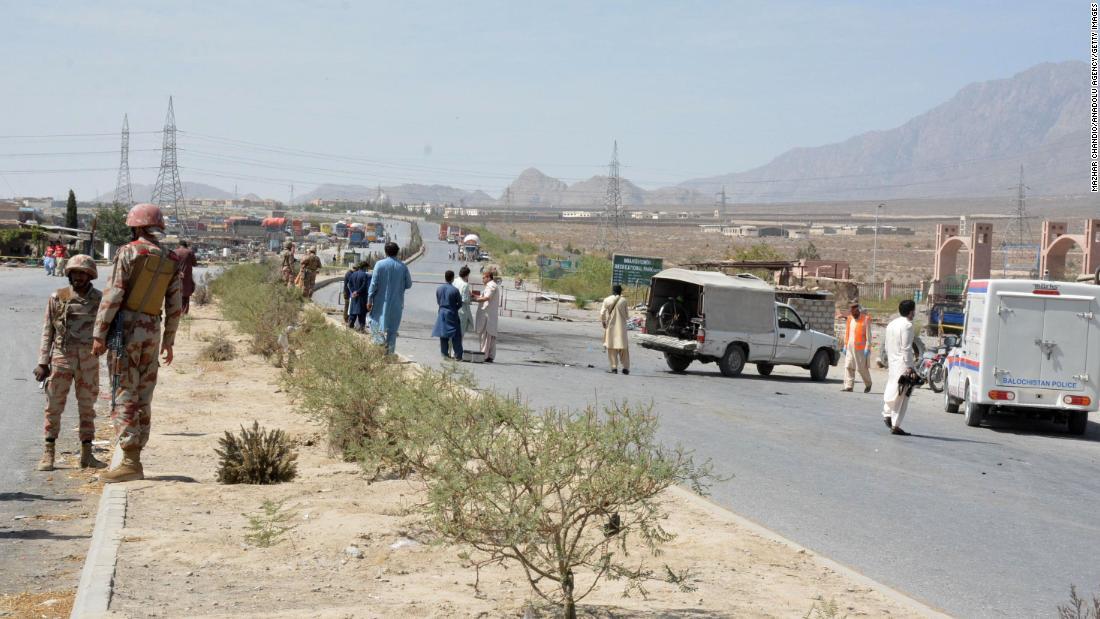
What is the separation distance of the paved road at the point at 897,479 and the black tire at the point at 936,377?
1.88 feet

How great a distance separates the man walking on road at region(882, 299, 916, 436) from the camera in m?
15.1

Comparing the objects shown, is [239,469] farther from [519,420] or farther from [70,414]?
[70,414]

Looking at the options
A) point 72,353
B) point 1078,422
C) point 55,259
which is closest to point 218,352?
point 72,353

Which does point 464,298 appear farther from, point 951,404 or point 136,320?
point 136,320

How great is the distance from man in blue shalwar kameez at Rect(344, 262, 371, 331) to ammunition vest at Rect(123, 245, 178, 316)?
54.0ft

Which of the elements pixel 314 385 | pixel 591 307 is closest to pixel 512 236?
pixel 591 307

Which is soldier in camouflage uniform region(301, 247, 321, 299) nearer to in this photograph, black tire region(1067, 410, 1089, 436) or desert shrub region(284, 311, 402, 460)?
desert shrub region(284, 311, 402, 460)

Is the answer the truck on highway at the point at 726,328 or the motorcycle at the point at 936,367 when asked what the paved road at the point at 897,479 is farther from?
the truck on highway at the point at 726,328

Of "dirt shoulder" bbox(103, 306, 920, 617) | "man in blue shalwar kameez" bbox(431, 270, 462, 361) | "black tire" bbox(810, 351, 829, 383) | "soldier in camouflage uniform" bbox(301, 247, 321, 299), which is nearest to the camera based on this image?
"dirt shoulder" bbox(103, 306, 920, 617)

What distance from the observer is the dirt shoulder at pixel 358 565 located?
6.07 meters

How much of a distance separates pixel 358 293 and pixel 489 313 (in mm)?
4578

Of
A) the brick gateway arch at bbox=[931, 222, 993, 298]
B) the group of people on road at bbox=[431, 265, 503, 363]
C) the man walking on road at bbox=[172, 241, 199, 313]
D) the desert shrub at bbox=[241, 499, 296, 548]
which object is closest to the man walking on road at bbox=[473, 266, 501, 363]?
the group of people on road at bbox=[431, 265, 503, 363]

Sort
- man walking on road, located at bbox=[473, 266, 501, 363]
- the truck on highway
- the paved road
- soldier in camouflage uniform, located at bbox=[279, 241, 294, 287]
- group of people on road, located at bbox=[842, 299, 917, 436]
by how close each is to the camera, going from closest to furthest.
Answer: the paved road → group of people on road, located at bbox=[842, 299, 917, 436] → man walking on road, located at bbox=[473, 266, 501, 363] → the truck on highway → soldier in camouflage uniform, located at bbox=[279, 241, 294, 287]

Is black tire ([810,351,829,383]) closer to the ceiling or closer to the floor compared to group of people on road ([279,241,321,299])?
closer to the floor
